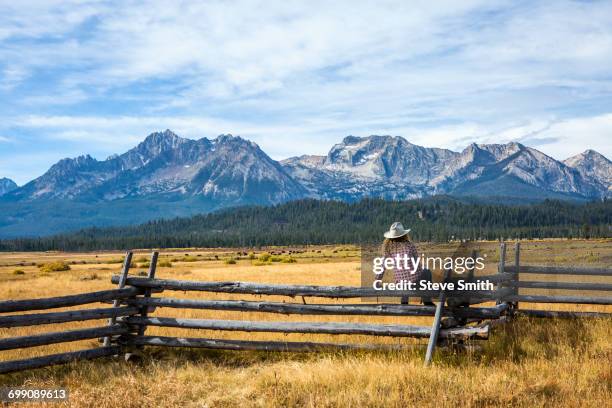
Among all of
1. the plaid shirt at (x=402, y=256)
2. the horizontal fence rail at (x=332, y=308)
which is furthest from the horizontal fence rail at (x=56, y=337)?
the plaid shirt at (x=402, y=256)

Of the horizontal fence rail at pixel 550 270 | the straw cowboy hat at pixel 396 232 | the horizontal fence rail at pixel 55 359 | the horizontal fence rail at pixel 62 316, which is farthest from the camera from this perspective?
the horizontal fence rail at pixel 550 270

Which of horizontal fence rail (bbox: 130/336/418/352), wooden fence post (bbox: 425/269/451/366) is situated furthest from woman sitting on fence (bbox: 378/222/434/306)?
horizontal fence rail (bbox: 130/336/418/352)

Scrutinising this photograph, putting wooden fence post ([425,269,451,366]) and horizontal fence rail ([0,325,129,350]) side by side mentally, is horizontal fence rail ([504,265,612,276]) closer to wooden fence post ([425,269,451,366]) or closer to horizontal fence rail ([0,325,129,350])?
wooden fence post ([425,269,451,366])

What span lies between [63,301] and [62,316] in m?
0.29

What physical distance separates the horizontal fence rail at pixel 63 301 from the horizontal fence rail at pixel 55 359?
928 millimetres

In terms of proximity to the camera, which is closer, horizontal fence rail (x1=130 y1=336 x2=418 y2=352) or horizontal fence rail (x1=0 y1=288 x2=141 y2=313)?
horizontal fence rail (x1=0 y1=288 x2=141 y2=313)

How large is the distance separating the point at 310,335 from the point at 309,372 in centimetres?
401

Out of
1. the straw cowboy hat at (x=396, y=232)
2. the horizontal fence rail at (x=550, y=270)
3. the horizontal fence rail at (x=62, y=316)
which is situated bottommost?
the horizontal fence rail at (x=62, y=316)

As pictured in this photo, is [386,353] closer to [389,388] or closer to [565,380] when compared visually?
[389,388]

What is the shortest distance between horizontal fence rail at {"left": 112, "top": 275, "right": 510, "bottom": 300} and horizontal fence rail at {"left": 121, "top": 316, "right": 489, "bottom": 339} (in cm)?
59

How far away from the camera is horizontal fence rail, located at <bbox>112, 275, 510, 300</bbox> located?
32.8 ft

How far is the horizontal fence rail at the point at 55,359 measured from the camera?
9.57m

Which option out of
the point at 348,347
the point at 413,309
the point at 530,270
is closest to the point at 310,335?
the point at 348,347

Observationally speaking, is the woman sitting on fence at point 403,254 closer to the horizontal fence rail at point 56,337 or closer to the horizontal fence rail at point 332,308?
the horizontal fence rail at point 332,308
